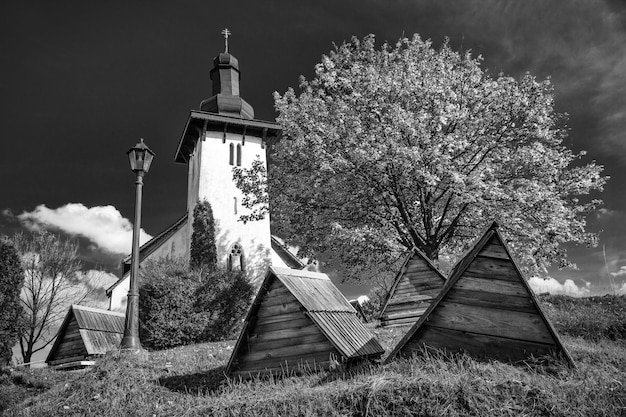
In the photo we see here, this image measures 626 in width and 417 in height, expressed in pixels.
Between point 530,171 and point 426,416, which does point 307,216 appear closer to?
point 530,171

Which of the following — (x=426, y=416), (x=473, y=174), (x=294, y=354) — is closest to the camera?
(x=426, y=416)

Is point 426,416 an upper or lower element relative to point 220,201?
lower

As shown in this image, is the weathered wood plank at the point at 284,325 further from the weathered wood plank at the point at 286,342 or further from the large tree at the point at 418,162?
the large tree at the point at 418,162

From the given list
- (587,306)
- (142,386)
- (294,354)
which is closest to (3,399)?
(142,386)

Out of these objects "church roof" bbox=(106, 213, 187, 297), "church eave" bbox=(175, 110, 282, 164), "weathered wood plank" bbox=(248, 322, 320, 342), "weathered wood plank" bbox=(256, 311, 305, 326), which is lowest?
"weathered wood plank" bbox=(248, 322, 320, 342)

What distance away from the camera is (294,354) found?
6.82 m

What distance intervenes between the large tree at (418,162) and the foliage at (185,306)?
3.46 metres

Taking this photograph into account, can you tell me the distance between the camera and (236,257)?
29094 millimetres

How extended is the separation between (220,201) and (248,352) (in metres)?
23.4

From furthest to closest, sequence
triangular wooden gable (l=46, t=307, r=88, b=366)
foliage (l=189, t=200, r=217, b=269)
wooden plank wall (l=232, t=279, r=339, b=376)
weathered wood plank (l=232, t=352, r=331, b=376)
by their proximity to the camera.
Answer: foliage (l=189, t=200, r=217, b=269)
triangular wooden gable (l=46, t=307, r=88, b=366)
wooden plank wall (l=232, t=279, r=339, b=376)
weathered wood plank (l=232, t=352, r=331, b=376)

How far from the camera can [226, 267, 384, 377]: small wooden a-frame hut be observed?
6.63 metres

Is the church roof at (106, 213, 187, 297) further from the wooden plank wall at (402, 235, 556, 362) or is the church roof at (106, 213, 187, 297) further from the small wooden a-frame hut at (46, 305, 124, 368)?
the wooden plank wall at (402, 235, 556, 362)

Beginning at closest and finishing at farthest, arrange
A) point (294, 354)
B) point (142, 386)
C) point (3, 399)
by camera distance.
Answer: point (294, 354), point (142, 386), point (3, 399)

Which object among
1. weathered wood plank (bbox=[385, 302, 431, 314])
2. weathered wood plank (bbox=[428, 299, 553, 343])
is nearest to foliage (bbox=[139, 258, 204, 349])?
weathered wood plank (bbox=[385, 302, 431, 314])
